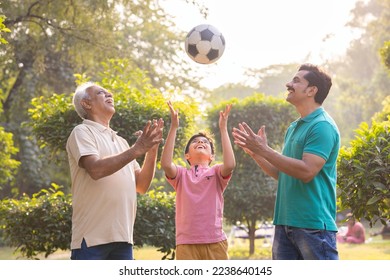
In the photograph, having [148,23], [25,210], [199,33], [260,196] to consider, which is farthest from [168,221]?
[148,23]

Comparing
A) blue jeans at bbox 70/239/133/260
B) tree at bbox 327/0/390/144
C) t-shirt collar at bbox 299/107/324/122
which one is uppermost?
tree at bbox 327/0/390/144

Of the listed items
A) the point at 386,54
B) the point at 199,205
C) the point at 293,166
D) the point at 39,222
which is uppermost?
the point at 386,54

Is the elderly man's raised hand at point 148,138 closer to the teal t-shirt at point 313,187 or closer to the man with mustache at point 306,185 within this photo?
the man with mustache at point 306,185

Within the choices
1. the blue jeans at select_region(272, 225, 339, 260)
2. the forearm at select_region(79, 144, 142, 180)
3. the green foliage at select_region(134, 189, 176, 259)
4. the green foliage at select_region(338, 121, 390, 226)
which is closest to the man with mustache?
the blue jeans at select_region(272, 225, 339, 260)

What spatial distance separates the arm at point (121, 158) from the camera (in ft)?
11.1

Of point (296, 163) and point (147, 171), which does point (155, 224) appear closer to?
point (147, 171)

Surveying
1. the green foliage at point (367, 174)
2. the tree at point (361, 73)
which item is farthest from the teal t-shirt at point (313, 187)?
the tree at point (361, 73)

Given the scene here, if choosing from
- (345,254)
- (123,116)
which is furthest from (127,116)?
(345,254)

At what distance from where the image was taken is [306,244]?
3.40m

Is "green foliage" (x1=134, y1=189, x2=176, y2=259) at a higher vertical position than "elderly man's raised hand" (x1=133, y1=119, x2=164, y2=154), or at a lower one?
lower

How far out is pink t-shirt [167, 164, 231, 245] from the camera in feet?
14.3

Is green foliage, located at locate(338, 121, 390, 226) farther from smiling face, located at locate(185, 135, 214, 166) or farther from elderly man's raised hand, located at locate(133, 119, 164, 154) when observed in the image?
elderly man's raised hand, located at locate(133, 119, 164, 154)

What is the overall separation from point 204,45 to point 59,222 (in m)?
2.74

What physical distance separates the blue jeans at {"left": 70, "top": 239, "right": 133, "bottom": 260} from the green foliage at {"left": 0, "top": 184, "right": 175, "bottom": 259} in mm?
3336
